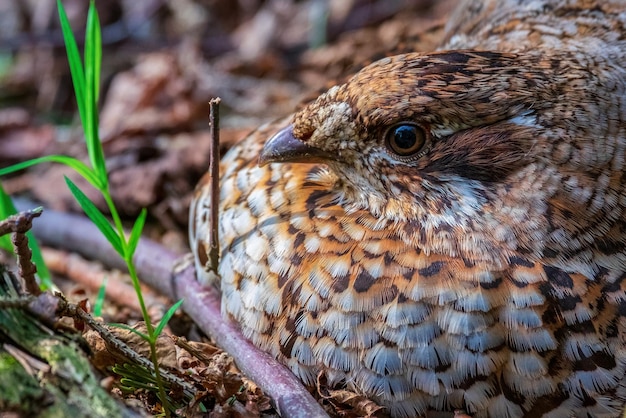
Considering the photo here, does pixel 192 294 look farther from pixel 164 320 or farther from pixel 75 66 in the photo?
pixel 75 66

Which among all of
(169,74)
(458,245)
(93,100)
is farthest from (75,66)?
(169,74)

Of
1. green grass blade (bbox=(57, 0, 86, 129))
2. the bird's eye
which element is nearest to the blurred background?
green grass blade (bbox=(57, 0, 86, 129))

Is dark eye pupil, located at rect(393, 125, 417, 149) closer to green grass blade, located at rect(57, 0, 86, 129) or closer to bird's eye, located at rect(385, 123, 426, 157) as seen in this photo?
bird's eye, located at rect(385, 123, 426, 157)

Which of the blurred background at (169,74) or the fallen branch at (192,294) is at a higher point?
the blurred background at (169,74)

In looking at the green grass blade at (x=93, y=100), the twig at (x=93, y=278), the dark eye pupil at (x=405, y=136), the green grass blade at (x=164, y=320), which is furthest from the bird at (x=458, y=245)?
the twig at (x=93, y=278)

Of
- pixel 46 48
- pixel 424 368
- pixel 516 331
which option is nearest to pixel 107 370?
pixel 424 368

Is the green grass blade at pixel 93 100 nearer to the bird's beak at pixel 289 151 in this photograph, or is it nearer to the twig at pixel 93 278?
the bird's beak at pixel 289 151
